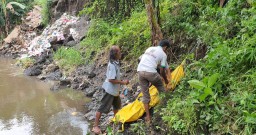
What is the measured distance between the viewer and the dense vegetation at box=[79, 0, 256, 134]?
4438 mm

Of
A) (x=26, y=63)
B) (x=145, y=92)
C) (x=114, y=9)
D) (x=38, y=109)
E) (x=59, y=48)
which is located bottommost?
(x=38, y=109)

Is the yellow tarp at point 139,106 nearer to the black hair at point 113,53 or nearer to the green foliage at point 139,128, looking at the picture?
the green foliage at point 139,128

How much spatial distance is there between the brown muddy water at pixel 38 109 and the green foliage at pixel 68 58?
1116 millimetres

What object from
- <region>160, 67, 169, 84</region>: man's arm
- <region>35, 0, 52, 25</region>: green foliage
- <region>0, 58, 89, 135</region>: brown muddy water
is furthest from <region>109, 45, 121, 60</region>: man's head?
<region>35, 0, 52, 25</region>: green foliage

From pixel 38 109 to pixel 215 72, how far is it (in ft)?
17.8

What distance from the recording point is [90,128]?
7.14 meters

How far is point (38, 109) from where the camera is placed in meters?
8.78

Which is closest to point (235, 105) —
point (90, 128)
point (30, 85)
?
point (90, 128)

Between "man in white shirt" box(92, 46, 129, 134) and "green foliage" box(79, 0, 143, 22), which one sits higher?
"green foliage" box(79, 0, 143, 22)

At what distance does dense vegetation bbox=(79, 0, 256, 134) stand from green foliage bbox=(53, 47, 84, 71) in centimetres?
516

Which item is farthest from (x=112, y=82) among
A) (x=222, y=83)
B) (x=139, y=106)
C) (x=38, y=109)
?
(x=38, y=109)

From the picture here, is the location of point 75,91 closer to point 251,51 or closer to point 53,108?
point 53,108

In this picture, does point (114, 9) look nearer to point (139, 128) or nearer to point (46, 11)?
point (46, 11)

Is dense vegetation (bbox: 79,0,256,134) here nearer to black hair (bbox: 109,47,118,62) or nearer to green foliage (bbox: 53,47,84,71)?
black hair (bbox: 109,47,118,62)
